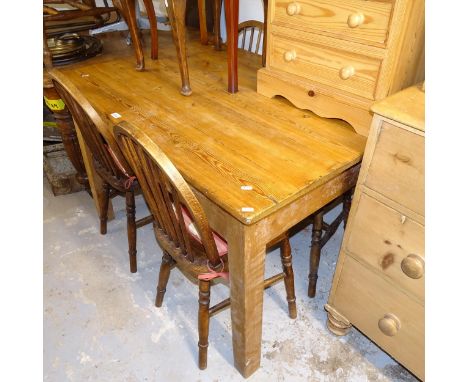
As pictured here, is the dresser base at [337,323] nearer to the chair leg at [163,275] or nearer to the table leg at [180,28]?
the chair leg at [163,275]

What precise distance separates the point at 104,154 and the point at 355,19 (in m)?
1.01

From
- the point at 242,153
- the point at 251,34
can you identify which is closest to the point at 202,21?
the point at 251,34

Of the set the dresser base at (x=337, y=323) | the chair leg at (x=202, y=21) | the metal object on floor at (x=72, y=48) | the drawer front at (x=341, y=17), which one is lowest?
the dresser base at (x=337, y=323)

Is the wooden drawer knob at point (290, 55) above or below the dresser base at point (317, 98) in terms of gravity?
above

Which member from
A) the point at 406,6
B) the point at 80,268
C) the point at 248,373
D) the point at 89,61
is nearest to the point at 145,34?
the point at 89,61

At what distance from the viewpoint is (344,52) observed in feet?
3.86

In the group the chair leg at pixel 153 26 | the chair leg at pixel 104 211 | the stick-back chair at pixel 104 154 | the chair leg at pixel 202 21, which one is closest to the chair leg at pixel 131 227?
the stick-back chair at pixel 104 154

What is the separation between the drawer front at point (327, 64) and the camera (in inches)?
45.4

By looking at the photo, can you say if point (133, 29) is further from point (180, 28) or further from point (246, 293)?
point (246, 293)

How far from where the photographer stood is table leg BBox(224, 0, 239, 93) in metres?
1.38

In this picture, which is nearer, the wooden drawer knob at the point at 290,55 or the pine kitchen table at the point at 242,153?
the pine kitchen table at the point at 242,153

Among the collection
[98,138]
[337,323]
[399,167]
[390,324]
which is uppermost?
[399,167]

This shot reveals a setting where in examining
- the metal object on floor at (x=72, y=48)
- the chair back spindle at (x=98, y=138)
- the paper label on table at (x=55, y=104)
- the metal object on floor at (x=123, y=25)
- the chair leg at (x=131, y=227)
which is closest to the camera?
the chair back spindle at (x=98, y=138)
